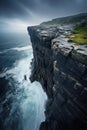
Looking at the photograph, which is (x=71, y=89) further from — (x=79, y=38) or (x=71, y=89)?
(x=79, y=38)

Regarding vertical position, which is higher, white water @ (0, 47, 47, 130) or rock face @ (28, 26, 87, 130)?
rock face @ (28, 26, 87, 130)

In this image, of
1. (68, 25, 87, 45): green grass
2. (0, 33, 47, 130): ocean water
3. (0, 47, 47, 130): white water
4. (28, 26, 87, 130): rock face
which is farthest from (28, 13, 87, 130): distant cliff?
(0, 33, 47, 130): ocean water

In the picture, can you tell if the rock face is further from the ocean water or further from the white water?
the ocean water

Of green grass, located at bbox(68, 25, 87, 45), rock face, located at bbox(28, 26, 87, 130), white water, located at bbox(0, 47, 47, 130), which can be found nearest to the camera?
rock face, located at bbox(28, 26, 87, 130)

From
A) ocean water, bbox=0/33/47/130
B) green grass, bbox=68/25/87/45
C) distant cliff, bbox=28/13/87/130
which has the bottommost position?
ocean water, bbox=0/33/47/130

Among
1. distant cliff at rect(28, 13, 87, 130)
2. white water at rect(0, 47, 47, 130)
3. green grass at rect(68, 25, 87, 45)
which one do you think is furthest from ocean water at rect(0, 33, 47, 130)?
green grass at rect(68, 25, 87, 45)

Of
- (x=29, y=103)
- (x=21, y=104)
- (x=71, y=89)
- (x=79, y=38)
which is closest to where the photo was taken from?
(x=71, y=89)

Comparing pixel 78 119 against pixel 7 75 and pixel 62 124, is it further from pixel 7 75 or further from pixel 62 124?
pixel 7 75

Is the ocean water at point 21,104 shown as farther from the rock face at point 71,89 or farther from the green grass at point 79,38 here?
the green grass at point 79,38

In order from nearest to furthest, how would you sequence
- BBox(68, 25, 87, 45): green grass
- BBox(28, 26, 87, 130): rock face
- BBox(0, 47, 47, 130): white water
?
1. BBox(28, 26, 87, 130): rock face
2. BBox(68, 25, 87, 45): green grass
3. BBox(0, 47, 47, 130): white water

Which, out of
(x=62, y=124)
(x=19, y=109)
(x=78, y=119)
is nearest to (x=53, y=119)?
(x=62, y=124)

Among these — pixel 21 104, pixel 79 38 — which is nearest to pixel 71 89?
pixel 79 38

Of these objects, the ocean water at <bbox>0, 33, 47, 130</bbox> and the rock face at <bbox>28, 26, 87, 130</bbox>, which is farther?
the ocean water at <bbox>0, 33, 47, 130</bbox>
